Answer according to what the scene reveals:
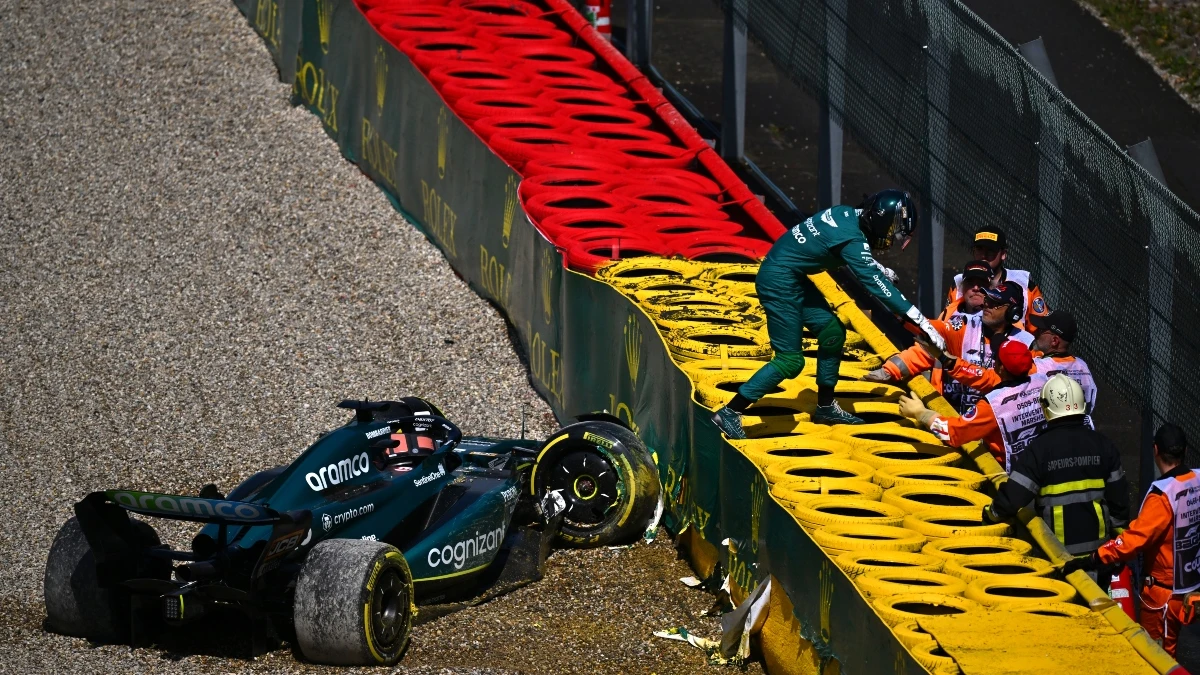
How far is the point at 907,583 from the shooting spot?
8.41m

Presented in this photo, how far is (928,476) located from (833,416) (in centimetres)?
90

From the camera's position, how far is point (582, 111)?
1600 centimetres

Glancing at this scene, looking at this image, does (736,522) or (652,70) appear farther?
(652,70)

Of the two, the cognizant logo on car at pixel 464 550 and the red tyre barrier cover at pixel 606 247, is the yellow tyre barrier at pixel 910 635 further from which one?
the red tyre barrier cover at pixel 606 247

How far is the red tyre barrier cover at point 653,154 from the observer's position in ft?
49.3

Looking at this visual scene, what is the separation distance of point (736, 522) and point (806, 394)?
4.53 ft

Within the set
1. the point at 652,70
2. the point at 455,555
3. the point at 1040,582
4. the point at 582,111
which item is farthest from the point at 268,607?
the point at 652,70

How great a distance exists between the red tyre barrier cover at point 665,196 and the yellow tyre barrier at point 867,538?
18.7ft

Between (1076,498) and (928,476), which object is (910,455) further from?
(1076,498)

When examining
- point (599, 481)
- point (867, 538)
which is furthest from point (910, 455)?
point (599, 481)

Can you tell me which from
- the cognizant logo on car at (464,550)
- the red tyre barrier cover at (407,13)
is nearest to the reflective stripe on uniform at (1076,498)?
the cognizant logo on car at (464,550)

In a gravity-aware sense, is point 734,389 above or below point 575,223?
below

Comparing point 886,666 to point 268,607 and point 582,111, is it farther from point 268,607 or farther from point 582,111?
point 582,111

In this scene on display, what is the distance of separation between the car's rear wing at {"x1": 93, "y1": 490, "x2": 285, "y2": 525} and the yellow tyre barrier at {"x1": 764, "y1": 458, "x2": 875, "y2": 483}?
9.57 feet
